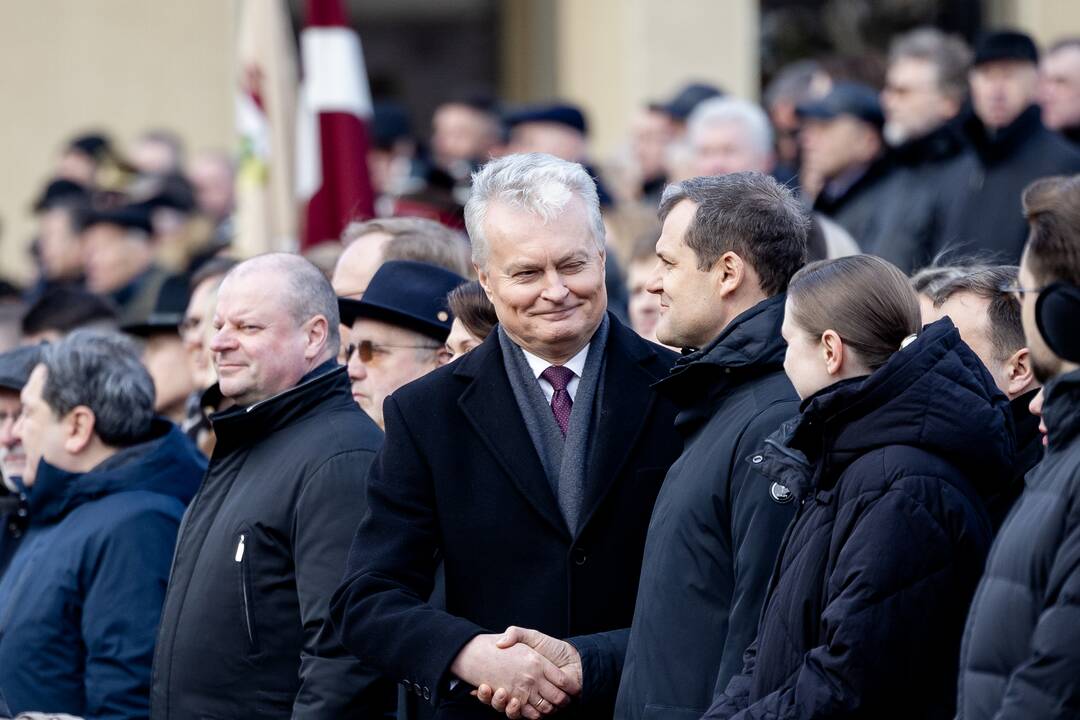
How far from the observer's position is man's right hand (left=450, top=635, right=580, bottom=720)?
435 cm

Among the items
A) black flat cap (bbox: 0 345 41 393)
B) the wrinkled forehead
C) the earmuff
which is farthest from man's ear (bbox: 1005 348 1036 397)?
black flat cap (bbox: 0 345 41 393)

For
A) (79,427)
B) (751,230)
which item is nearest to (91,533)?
(79,427)

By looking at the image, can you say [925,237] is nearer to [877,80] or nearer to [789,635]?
[877,80]

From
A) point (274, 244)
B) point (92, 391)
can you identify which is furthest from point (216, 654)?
point (274, 244)

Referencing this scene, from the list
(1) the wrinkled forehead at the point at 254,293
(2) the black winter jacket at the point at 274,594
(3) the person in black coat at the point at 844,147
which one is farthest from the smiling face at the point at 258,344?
(3) the person in black coat at the point at 844,147

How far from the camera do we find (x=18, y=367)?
6.82 meters

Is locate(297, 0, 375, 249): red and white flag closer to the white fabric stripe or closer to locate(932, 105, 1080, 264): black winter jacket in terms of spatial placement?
the white fabric stripe

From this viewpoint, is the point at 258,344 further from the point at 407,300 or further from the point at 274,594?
the point at 274,594

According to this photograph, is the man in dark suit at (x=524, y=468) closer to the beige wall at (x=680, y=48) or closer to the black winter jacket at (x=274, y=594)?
the black winter jacket at (x=274, y=594)

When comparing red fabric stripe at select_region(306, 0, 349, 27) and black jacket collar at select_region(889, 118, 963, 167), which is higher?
red fabric stripe at select_region(306, 0, 349, 27)

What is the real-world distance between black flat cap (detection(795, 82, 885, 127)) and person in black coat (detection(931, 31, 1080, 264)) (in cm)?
56

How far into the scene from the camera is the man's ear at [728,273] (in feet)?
14.8

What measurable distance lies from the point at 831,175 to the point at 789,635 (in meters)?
5.05

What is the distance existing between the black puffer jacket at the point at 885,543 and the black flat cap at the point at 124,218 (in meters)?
7.28
